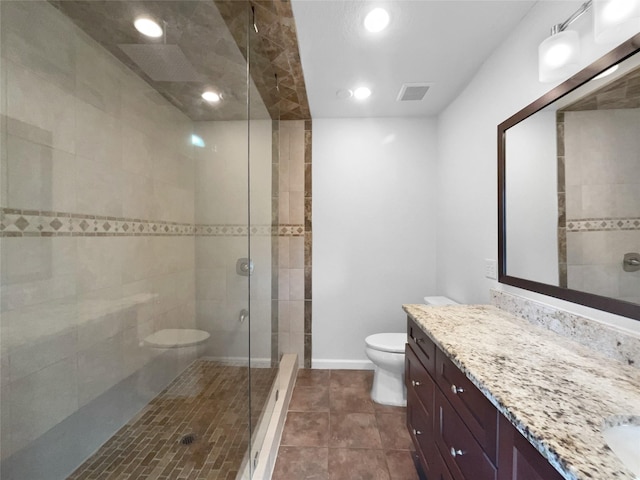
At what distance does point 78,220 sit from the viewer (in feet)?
3.76

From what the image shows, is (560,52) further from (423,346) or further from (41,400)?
(41,400)

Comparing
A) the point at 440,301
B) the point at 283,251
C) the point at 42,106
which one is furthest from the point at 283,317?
the point at 42,106

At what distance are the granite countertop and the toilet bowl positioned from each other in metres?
0.79

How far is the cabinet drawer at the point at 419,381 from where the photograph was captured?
124 centimetres

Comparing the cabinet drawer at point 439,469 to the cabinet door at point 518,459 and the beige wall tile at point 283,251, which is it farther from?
the beige wall tile at point 283,251

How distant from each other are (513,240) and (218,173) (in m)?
1.72

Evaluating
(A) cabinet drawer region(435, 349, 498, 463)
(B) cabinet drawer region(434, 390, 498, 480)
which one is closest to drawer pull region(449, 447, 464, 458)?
(B) cabinet drawer region(434, 390, 498, 480)

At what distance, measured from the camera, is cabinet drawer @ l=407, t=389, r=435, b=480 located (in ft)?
3.98

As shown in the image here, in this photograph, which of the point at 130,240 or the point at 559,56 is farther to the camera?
the point at 130,240

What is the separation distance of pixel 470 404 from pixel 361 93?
208cm

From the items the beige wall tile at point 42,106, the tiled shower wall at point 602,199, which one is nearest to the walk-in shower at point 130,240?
the beige wall tile at point 42,106

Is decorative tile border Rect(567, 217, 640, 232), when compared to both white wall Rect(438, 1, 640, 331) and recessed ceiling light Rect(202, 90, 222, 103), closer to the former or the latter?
white wall Rect(438, 1, 640, 331)

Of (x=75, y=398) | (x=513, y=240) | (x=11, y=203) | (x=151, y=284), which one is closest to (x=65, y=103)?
(x=11, y=203)

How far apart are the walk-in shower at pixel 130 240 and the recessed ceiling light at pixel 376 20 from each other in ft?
2.04
